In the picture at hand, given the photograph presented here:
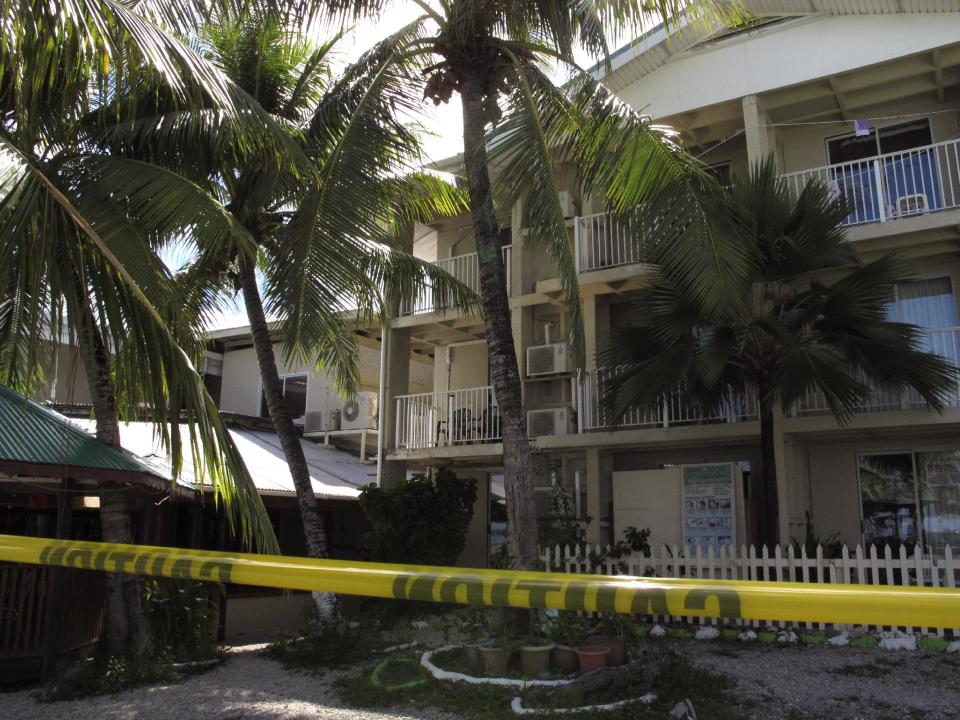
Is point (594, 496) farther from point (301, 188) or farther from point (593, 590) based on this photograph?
point (593, 590)

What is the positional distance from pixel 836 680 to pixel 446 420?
31.1 feet

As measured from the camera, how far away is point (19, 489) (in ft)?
34.5

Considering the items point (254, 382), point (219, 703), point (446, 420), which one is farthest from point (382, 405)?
point (219, 703)

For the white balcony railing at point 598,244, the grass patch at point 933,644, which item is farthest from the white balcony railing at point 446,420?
the grass patch at point 933,644

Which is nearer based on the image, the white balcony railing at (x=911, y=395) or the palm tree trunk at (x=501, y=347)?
the palm tree trunk at (x=501, y=347)

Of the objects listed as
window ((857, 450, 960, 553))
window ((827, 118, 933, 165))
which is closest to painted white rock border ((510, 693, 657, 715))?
window ((857, 450, 960, 553))

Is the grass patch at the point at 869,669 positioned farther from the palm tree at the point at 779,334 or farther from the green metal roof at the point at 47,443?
the green metal roof at the point at 47,443

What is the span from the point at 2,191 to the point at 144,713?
186 inches

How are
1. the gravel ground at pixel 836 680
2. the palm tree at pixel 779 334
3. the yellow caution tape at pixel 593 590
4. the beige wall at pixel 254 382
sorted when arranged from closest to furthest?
the yellow caution tape at pixel 593 590
the gravel ground at pixel 836 680
the palm tree at pixel 779 334
the beige wall at pixel 254 382

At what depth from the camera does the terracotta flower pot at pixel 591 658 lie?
25.0 ft

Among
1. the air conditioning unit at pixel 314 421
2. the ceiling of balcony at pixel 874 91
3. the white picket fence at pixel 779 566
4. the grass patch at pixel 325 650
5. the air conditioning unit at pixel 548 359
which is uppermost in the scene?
the ceiling of balcony at pixel 874 91

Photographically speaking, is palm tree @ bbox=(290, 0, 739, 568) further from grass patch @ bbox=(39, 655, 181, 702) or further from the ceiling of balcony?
the ceiling of balcony

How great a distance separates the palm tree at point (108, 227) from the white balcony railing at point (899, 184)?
29.3ft

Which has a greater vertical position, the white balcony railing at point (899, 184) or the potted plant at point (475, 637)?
the white balcony railing at point (899, 184)
